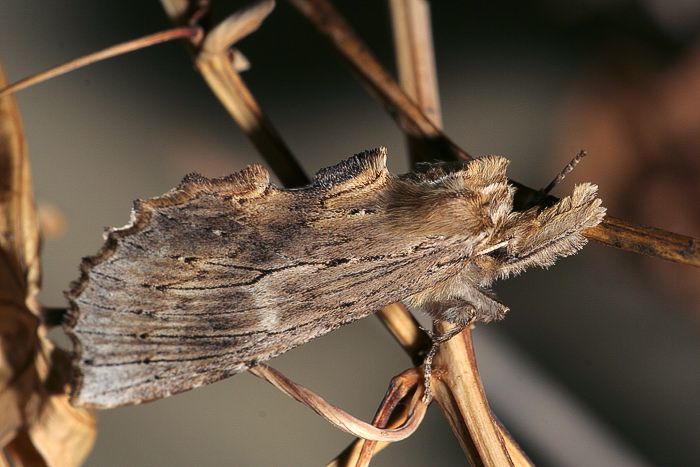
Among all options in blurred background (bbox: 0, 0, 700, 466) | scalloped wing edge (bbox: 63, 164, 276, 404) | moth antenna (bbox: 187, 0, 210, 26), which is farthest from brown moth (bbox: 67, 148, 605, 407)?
blurred background (bbox: 0, 0, 700, 466)

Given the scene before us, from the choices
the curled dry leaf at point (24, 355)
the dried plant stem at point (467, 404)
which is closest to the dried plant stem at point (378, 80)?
the dried plant stem at point (467, 404)

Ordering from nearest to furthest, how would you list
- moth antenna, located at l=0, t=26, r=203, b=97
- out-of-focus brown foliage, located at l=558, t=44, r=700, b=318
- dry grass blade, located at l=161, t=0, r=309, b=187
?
moth antenna, located at l=0, t=26, r=203, b=97 → dry grass blade, located at l=161, t=0, r=309, b=187 → out-of-focus brown foliage, located at l=558, t=44, r=700, b=318

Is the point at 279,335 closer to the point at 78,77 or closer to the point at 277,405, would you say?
the point at 277,405

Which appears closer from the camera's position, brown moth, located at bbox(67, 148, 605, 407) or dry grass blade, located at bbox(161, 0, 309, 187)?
brown moth, located at bbox(67, 148, 605, 407)

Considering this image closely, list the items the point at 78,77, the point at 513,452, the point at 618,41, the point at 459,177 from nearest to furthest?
the point at 513,452 < the point at 459,177 < the point at 618,41 < the point at 78,77

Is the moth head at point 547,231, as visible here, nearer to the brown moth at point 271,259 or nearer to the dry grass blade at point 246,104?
the brown moth at point 271,259

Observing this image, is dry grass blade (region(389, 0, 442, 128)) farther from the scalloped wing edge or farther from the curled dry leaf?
the curled dry leaf

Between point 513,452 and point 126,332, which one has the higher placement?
point 126,332

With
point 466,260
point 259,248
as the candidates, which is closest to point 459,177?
point 466,260
